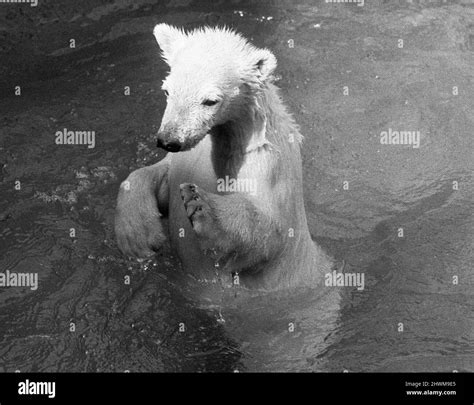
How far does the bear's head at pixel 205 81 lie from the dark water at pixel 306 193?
123 cm

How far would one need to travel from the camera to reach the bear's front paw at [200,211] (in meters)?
5.26

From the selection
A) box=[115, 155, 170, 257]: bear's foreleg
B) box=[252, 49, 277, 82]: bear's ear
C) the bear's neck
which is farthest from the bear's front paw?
box=[252, 49, 277, 82]: bear's ear

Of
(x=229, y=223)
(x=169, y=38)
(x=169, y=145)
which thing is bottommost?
(x=229, y=223)

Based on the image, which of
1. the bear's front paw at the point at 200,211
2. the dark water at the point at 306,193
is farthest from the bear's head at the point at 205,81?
the dark water at the point at 306,193

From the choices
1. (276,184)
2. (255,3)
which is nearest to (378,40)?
(255,3)

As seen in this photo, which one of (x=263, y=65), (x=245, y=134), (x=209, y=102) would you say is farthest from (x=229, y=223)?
(x=263, y=65)

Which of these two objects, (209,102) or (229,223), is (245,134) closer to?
(209,102)

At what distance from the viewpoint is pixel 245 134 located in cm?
567

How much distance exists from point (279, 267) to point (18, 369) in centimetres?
179

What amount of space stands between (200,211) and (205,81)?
2.53 ft

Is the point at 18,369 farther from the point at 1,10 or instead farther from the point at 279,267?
the point at 1,10

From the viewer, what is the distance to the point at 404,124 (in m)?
8.55

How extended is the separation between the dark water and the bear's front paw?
76 cm

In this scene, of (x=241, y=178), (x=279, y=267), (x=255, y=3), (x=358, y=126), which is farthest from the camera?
(x=255, y=3)
